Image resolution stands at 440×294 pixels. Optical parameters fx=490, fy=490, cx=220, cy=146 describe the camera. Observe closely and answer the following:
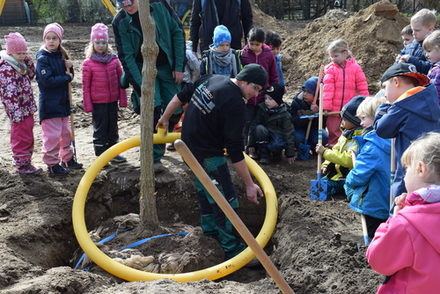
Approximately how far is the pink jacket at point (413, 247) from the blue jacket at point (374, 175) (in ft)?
5.74

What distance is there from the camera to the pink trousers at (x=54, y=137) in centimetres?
583

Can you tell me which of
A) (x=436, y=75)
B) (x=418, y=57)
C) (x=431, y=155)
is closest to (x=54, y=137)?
(x=436, y=75)

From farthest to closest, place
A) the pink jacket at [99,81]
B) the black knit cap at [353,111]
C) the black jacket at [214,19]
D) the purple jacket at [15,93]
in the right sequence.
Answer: the black jacket at [214,19] < the pink jacket at [99,81] < the purple jacket at [15,93] < the black knit cap at [353,111]

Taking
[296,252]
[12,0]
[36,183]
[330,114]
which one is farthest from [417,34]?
[12,0]

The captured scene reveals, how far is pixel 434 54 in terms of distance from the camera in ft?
16.9

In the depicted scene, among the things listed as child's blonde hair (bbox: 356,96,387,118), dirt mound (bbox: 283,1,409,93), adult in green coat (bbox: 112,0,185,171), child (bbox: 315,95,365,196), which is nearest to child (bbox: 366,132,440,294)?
child's blonde hair (bbox: 356,96,387,118)

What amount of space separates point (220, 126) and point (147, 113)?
0.73 meters

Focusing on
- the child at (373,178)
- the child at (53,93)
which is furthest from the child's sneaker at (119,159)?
the child at (373,178)

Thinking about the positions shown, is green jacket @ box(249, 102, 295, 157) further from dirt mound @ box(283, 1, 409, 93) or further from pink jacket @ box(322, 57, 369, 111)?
dirt mound @ box(283, 1, 409, 93)

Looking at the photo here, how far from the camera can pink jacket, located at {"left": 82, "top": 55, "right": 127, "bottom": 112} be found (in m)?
5.93

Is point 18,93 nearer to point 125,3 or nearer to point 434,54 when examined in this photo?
point 125,3

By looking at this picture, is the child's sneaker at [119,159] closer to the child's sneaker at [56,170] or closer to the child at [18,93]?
the child's sneaker at [56,170]

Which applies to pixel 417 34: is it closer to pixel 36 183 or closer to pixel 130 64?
pixel 130 64

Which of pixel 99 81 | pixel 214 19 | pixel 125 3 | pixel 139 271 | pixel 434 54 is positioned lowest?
pixel 139 271
